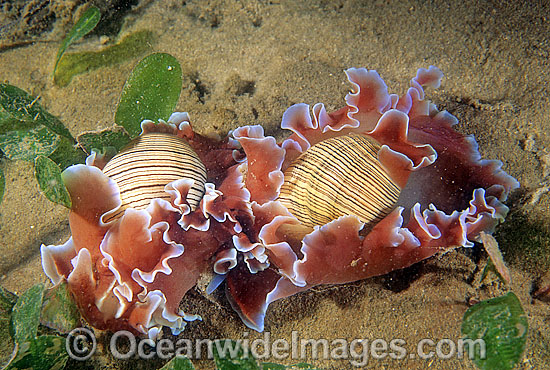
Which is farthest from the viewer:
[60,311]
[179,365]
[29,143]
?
[29,143]

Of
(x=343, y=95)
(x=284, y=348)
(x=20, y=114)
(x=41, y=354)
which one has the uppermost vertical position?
(x=343, y=95)

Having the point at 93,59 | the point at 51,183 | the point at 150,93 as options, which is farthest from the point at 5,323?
the point at 93,59

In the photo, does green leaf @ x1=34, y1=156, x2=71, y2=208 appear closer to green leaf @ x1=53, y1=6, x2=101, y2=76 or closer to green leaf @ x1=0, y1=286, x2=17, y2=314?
green leaf @ x1=0, y1=286, x2=17, y2=314

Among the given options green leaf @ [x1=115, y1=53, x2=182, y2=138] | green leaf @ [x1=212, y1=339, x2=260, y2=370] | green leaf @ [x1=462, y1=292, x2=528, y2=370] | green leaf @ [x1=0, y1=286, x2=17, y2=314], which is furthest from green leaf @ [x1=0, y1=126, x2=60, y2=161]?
green leaf @ [x1=462, y1=292, x2=528, y2=370]

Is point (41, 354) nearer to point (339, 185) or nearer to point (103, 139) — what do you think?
point (103, 139)

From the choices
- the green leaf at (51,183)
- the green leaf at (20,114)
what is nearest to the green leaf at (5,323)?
the green leaf at (51,183)

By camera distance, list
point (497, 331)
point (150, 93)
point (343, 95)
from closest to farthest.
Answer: point (497, 331)
point (150, 93)
point (343, 95)

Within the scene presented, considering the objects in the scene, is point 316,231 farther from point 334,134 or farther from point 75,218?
point 75,218

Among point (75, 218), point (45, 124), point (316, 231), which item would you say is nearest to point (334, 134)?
point (316, 231)
